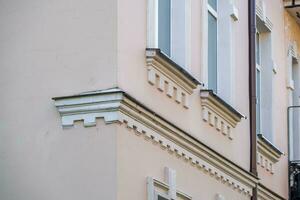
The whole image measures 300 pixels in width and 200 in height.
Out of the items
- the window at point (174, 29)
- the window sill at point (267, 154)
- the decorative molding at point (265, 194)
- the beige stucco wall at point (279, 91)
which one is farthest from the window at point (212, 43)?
the beige stucco wall at point (279, 91)

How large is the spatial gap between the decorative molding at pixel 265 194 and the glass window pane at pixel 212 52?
2.19m

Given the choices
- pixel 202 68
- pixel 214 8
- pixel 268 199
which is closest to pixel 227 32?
pixel 214 8

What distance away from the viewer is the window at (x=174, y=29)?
48.2ft

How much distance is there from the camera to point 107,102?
12516 mm

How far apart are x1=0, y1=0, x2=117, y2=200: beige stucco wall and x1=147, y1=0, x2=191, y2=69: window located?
169 centimetres

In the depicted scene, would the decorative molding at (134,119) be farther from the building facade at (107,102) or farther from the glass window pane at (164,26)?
the glass window pane at (164,26)

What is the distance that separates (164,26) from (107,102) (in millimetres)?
2559

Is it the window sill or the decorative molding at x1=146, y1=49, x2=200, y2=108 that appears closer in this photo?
the decorative molding at x1=146, y1=49, x2=200, y2=108

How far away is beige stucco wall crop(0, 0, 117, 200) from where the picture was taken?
1253 centimetres

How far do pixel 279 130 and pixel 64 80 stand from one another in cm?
800

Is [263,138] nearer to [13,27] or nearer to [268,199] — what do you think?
[268,199]

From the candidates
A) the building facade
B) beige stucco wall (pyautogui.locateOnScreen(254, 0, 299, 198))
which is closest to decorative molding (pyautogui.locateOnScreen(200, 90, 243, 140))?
the building facade

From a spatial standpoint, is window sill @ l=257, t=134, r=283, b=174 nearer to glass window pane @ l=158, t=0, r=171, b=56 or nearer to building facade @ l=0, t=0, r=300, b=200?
building facade @ l=0, t=0, r=300, b=200

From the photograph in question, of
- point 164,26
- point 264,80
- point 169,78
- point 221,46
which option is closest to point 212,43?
point 221,46
